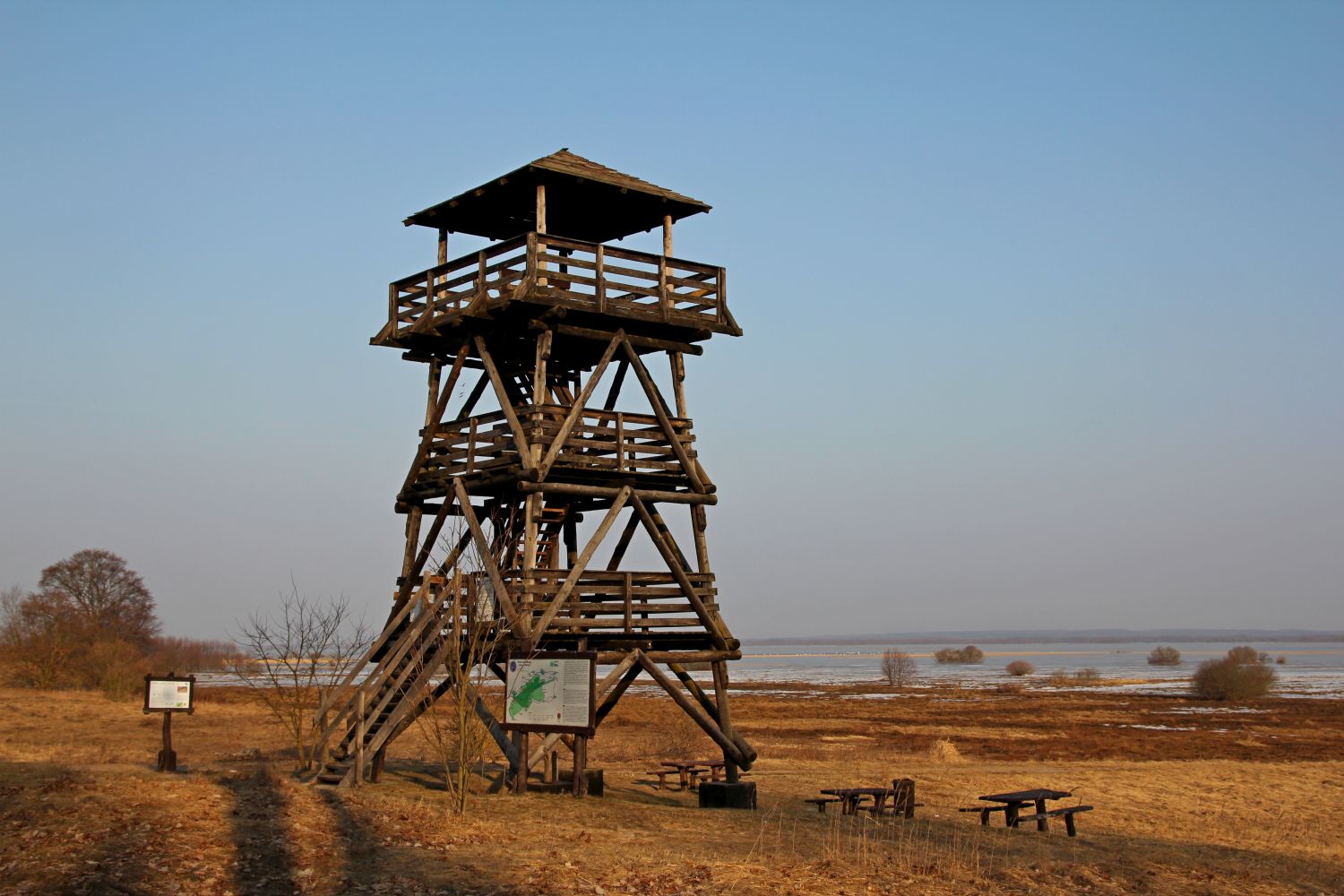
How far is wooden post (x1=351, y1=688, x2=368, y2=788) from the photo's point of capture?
19797 millimetres

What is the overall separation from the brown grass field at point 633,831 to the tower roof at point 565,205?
10171 mm

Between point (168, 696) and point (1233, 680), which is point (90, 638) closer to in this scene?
point (168, 696)

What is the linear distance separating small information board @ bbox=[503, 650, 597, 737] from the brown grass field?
117 cm

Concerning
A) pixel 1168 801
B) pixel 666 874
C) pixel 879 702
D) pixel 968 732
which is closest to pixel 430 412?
pixel 666 874

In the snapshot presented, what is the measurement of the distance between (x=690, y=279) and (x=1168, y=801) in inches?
570

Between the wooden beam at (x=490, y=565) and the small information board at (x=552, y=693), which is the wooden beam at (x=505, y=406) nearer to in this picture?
the wooden beam at (x=490, y=565)

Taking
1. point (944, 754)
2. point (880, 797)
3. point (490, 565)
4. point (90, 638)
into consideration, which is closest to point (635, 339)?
point (490, 565)

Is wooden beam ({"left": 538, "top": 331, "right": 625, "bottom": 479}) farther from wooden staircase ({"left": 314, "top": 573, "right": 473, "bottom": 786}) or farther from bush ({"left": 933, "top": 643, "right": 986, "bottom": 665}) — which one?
bush ({"left": 933, "top": 643, "right": 986, "bottom": 665})

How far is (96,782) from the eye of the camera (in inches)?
626

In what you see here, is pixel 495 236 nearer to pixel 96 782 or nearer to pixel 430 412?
pixel 430 412

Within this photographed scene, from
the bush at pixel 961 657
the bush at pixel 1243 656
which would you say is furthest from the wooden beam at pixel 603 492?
the bush at pixel 961 657

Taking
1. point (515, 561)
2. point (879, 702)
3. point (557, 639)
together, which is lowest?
point (879, 702)

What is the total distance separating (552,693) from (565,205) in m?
9.20

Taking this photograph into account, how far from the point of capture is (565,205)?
74.2ft
